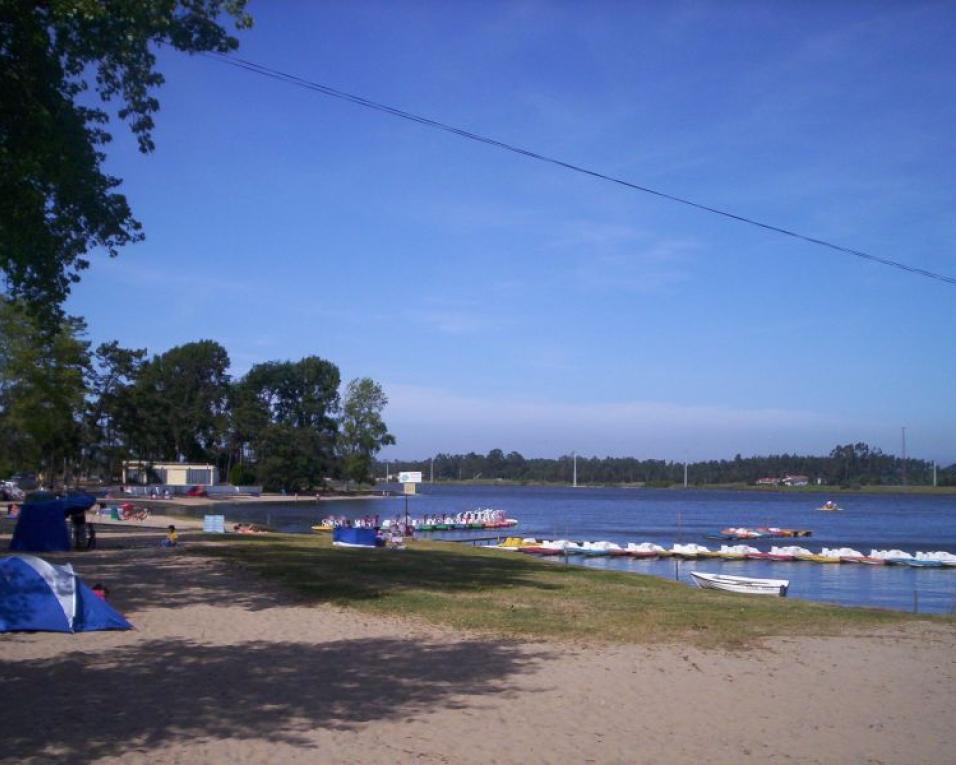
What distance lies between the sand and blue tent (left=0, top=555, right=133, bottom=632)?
322mm

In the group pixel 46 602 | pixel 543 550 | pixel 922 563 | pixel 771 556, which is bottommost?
pixel 922 563

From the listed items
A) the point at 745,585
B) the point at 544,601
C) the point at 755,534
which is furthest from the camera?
the point at 755,534

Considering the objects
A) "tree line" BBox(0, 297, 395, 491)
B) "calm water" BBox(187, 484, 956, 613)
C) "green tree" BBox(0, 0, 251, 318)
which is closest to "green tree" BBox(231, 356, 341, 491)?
"tree line" BBox(0, 297, 395, 491)

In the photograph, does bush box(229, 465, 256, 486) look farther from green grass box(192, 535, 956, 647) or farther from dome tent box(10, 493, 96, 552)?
dome tent box(10, 493, 96, 552)

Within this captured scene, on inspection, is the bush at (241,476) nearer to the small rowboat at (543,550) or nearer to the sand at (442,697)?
the small rowboat at (543,550)

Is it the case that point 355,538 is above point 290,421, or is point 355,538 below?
below

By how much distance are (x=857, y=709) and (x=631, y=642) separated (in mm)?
3884

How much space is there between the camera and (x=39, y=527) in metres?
23.3

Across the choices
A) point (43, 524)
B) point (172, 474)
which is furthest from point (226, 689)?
point (172, 474)

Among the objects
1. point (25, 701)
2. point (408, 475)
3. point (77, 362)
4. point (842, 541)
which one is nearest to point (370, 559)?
point (408, 475)

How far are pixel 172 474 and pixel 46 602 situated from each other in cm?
8925

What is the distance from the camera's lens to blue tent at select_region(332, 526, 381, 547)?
31.2 metres

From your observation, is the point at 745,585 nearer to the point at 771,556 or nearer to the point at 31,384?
the point at 771,556

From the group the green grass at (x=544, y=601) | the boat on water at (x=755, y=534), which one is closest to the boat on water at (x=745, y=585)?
the green grass at (x=544, y=601)
